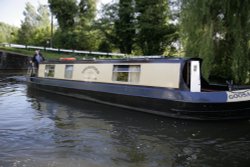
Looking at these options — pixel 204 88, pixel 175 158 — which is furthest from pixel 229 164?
pixel 204 88

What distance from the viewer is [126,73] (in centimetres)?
1230

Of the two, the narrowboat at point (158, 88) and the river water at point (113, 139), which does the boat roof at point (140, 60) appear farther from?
the river water at point (113, 139)

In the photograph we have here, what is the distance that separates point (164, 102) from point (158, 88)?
0.63 metres

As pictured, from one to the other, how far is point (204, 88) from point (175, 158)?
4964mm

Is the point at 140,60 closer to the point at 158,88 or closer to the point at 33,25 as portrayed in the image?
the point at 158,88

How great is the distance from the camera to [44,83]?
16922mm

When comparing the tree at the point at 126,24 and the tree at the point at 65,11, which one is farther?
the tree at the point at 65,11

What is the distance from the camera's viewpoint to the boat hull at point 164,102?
990cm

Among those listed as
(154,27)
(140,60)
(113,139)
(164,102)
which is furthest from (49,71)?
(154,27)

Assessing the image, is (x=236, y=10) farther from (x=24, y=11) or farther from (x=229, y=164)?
(x=24, y=11)

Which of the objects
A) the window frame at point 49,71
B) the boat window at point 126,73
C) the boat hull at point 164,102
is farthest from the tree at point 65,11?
the boat window at point 126,73

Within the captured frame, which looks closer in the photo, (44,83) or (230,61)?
(230,61)

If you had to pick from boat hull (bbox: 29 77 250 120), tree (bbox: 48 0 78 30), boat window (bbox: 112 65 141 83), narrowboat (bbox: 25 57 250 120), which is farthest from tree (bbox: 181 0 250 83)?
tree (bbox: 48 0 78 30)

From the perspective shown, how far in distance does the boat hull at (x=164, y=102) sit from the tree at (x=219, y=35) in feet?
11.3
